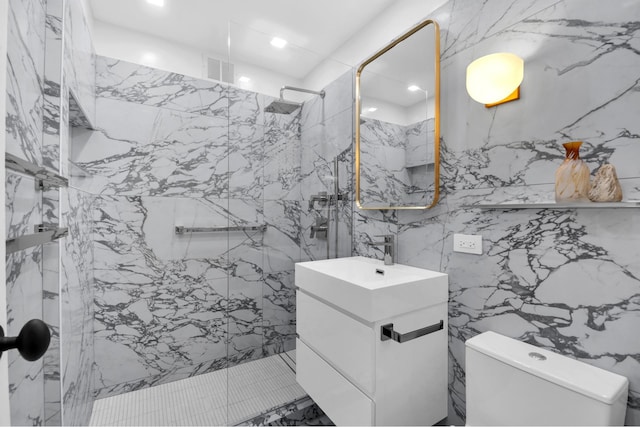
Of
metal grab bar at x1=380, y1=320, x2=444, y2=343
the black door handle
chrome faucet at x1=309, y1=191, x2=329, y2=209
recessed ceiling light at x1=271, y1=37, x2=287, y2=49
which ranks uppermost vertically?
recessed ceiling light at x1=271, y1=37, x2=287, y2=49

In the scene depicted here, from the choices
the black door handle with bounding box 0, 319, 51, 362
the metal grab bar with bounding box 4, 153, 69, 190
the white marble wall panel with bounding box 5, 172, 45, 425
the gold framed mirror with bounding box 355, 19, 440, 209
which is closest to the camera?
the black door handle with bounding box 0, 319, 51, 362

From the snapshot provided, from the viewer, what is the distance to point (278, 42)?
6.22 ft

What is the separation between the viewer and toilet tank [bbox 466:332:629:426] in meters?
0.85

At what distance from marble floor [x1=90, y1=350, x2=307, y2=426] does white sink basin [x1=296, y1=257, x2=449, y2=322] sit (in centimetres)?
76

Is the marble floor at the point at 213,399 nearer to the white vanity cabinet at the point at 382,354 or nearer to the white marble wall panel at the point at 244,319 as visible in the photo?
the white marble wall panel at the point at 244,319

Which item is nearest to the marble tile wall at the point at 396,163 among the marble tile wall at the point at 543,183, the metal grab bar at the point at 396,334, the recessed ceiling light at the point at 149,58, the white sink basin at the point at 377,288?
the marble tile wall at the point at 543,183

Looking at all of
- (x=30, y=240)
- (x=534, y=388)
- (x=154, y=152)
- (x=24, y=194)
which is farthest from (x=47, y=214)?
(x=534, y=388)

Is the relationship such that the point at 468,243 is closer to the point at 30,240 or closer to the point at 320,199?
the point at 320,199

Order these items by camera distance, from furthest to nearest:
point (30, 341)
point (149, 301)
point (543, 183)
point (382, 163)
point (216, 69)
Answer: point (216, 69) → point (149, 301) → point (382, 163) → point (543, 183) → point (30, 341)

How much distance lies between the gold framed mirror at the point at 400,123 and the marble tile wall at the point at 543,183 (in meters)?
0.07

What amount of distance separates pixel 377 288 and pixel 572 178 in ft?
2.60

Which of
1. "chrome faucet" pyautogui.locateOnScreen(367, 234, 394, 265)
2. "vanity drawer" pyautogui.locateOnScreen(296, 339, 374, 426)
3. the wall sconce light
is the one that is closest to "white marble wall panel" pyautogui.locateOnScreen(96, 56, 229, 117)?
"chrome faucet" pyautogui.locateOnScreen(367, 234, 394, 265)

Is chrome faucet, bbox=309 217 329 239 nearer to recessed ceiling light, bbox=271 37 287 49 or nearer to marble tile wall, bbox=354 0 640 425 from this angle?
marble tile wall, bbox=354 0 640 425

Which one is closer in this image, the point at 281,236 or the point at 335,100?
the point at 281,236
